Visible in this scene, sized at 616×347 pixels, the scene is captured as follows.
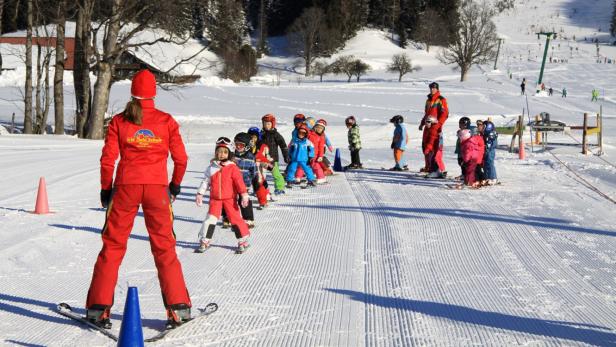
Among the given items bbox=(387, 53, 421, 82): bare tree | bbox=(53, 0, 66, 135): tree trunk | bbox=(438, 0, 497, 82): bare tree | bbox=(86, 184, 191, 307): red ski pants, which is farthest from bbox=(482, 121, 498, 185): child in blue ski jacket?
bbox=(387, 53, 421, 82): bare tree

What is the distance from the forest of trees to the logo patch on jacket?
65.7 ft

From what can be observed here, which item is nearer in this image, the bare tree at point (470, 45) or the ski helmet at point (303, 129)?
the ski helmet at point (303, 129)

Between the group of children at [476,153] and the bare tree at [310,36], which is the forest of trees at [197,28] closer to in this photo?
the bare tree at [310,36]

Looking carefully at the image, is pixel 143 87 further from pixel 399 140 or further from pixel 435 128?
pixel 399 140

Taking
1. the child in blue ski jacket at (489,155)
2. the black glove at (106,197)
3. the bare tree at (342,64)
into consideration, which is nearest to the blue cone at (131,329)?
the black glove at (106,197)

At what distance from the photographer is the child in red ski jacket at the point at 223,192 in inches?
363

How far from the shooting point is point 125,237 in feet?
19.9

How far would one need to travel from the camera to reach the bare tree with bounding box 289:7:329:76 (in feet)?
341

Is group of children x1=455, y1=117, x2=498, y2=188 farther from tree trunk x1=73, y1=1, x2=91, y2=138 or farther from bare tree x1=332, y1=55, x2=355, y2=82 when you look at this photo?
bare tree x1=332, y1=55, x2=355, y2=82

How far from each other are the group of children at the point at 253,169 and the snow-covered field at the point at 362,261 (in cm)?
30

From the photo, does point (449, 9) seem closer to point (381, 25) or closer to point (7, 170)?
point (381, 25)

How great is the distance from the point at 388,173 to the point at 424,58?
9223 centimetres

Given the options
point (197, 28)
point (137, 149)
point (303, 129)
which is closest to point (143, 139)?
point (137, 149)

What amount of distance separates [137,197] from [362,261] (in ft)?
10.9
